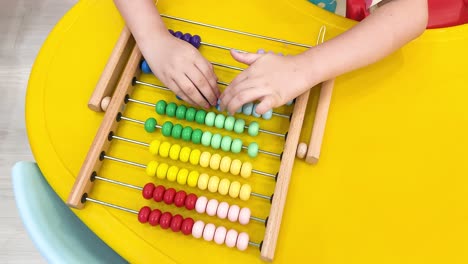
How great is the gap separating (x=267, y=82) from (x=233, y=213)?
8.1 inches

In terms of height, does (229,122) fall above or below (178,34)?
below

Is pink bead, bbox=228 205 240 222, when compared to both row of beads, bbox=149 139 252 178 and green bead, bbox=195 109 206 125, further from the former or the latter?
green bead, bbox=195 109 206 125

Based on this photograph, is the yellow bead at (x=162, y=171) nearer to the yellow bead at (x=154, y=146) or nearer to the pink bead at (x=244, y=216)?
the yellow bead at (x=154, y=146)

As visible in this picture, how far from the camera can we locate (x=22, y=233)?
1.14 m

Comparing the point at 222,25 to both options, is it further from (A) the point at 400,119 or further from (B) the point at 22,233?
(B) the point at 22,233

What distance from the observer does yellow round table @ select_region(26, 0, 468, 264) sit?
1.84 ft

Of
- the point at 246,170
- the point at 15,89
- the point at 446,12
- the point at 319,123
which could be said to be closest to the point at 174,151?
the point at 246,170

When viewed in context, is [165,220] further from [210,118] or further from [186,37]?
[186,37]

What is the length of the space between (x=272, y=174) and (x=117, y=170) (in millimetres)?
247

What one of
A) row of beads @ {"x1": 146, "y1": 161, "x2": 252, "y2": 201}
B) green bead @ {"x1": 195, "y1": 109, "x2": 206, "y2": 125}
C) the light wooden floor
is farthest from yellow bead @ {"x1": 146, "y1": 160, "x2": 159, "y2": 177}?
the light wooden floor

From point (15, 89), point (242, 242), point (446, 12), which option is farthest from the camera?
point (15, 89)

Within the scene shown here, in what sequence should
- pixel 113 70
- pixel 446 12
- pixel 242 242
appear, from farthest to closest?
pixel 446 12 < pixel 113 70 < pixel 242 242

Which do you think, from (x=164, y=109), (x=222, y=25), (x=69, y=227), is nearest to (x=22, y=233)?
(x=69, y=227)

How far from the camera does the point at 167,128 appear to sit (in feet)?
2.07
